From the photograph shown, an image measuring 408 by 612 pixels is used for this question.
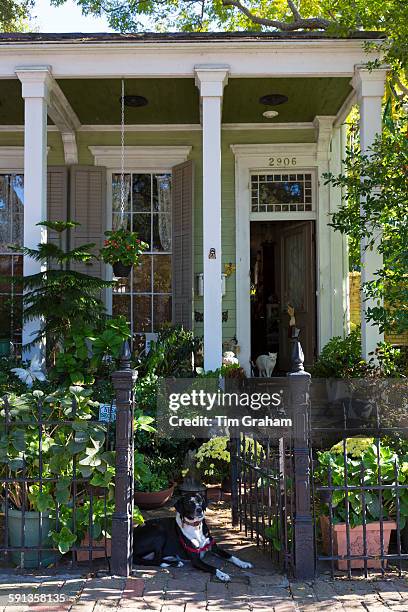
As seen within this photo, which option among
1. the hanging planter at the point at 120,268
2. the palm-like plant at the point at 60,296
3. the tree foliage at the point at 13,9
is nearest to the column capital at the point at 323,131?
the hanging planter at the point at 120,268

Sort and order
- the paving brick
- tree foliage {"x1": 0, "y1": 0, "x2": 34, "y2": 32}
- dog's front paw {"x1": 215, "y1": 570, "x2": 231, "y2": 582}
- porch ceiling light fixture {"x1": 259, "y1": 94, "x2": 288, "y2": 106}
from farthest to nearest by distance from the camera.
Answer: tree foliage {"x1": 0, "y1": 0, "x2": 34, "y2": 32} → porch ceiling light fixture {"x1": 259, "y1": 94, "x2": 288, "y2": 106} → dog's front paw {"x1": 215, "y1": 570, "x2": 231, "y2": 582} → the paving brick

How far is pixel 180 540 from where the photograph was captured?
13.2ft

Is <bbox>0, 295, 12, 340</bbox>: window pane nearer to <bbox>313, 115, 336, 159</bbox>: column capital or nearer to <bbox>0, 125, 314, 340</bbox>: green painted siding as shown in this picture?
<bbox>0, 125, 314, 340</bbox>: green painted siding

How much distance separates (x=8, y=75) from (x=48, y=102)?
1.81 ft

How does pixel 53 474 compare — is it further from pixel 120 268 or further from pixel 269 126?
pixel 269 126

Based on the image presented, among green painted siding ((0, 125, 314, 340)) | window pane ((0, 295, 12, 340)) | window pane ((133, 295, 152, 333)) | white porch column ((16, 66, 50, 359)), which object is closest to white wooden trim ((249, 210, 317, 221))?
green painted siding ((0, 125, 314, 340))

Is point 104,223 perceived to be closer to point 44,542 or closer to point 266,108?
point 266,108

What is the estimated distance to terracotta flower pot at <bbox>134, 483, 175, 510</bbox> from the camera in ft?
16.9

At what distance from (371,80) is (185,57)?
2.10 meters

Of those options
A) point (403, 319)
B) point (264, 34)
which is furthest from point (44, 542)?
point (264, 34)

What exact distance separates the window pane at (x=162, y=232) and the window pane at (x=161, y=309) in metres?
0.72

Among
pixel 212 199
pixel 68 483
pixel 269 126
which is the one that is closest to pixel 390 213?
pixel 212 199

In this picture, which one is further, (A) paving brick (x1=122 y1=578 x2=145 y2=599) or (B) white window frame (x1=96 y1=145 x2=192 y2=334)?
(B) white window frame (x1=96 y1=145 x2=192 y2=334)

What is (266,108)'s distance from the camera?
8578 mm
